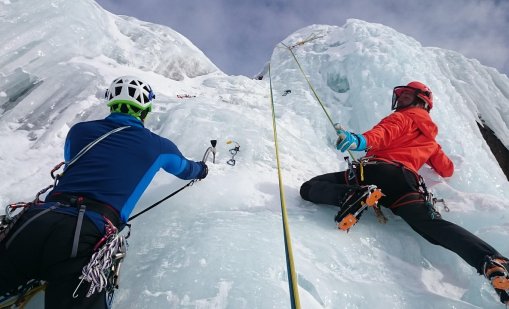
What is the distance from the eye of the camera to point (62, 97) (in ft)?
19.0

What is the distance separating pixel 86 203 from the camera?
74.1 inches

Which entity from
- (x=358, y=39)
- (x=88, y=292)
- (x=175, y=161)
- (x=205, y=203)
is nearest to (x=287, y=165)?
(x=205, y=203)

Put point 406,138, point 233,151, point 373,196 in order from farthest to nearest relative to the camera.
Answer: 1. point 233,151
2. point 406,138
3. point 373,196

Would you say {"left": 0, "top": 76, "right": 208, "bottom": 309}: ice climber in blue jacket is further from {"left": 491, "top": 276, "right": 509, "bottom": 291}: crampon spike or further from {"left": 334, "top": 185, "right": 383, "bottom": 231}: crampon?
{"left": 491, "top": 276, "right": 509, "bottom": 291}: crampon spike

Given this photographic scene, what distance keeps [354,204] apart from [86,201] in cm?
213

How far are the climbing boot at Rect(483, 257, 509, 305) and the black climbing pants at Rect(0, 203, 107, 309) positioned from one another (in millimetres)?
2308

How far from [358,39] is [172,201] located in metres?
7.51

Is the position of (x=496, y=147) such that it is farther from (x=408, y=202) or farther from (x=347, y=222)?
(x=347, y=222)

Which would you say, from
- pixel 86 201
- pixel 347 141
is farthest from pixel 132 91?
pixel 347 141

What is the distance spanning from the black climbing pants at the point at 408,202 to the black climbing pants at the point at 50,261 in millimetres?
2218

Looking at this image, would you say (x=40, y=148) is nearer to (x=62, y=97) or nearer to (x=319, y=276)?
(x=62, y=97)

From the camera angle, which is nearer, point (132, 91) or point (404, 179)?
point (132, 91)

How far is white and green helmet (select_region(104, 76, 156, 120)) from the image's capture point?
8.16ft

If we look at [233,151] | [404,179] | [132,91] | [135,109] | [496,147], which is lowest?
[404,179]
